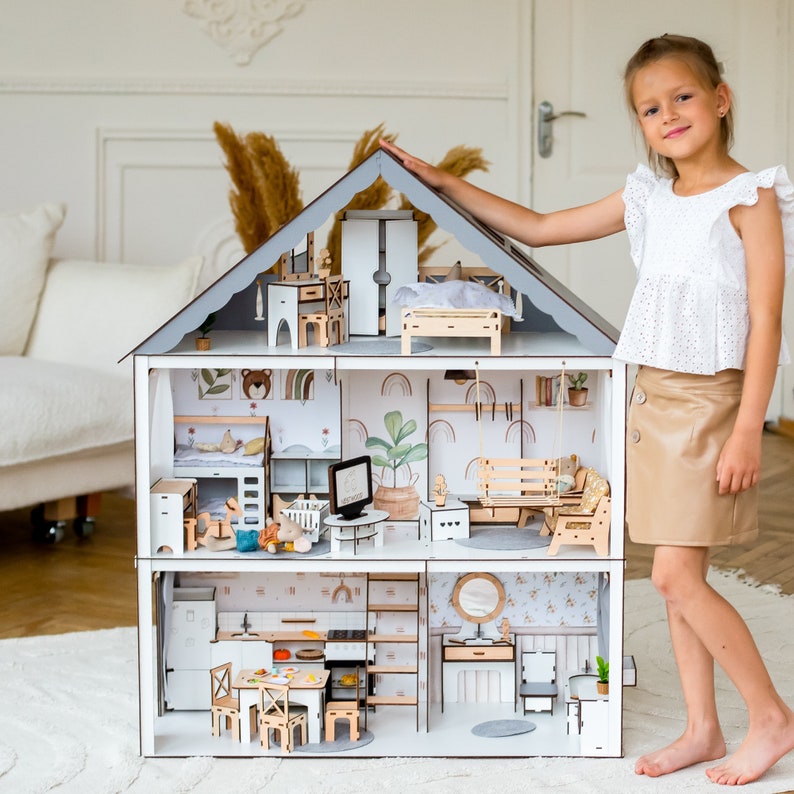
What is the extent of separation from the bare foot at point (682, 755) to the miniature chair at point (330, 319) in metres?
0.77

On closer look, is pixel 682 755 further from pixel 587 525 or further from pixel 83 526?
pixel 83 526

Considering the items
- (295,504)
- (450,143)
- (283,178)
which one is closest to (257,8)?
(450,143)

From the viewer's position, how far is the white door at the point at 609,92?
4438 millimetres

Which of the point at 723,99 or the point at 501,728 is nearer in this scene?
the point at 723,99

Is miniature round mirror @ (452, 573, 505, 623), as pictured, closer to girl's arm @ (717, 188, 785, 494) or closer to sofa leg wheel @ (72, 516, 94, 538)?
girl's arm @ (717, 188, 785, 494)

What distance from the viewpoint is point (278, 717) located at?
1789mm

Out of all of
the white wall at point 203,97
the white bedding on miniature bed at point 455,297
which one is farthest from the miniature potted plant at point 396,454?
the white wall at point 203,97

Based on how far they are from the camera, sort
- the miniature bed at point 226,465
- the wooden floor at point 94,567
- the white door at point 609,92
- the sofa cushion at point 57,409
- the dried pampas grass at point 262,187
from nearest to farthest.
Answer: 1. the miniature bed at point 226,465
2. the wooden floor at point 94,567
3. the sofa cushion at point 57,409
4. the dried pampas grass at point 262,187
5. the white door at point 609,92

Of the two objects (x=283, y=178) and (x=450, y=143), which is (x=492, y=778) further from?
(x=450, y=143)

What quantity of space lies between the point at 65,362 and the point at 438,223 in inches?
66.3

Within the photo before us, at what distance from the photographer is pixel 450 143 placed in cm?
438

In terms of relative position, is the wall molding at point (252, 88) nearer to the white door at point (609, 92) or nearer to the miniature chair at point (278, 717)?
the white door at point (609, 92)

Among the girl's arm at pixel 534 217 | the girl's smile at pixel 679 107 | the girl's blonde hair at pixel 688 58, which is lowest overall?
the girl's arm at pixel 534 217

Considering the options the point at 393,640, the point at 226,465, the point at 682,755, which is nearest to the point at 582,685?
the point at 682,755
